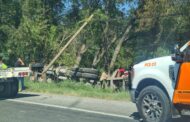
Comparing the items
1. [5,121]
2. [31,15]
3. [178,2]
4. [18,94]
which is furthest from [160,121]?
[31,15]

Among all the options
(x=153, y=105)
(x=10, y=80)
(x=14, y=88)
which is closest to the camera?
(x=153, y=105)

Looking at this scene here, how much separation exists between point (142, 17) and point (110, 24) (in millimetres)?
2199

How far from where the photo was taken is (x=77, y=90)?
19109 mm

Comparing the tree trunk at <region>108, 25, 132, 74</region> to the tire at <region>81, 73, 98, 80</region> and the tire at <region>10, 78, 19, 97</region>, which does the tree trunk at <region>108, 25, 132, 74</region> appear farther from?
the tire at <region>10, 78, 19, 97</region>

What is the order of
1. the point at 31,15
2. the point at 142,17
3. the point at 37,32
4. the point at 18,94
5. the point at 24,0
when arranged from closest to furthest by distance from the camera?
the point at 18,94, the point at 142,17, the point at 37,32, the point at 31,15, the point at 24,0

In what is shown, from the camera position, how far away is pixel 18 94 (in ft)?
60.7

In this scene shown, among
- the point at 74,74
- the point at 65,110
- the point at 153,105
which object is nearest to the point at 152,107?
the point at 153,105

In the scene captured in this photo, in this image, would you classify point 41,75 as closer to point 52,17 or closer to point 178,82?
point 52,17

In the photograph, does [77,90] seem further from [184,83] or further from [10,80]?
[184,83]

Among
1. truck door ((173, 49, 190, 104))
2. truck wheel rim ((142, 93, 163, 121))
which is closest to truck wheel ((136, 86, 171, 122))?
truck wheel rim ((142, 93, 163, 121))

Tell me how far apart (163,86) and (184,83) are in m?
0.62

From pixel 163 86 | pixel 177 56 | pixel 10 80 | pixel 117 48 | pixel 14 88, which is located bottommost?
pixel 14 88

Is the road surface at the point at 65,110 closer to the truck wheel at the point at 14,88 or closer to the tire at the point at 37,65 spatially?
the truck wheel at the point at 14,88

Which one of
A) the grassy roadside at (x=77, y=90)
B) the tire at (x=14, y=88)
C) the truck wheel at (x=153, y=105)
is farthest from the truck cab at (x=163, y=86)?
the tire at (x=14, y=88)
